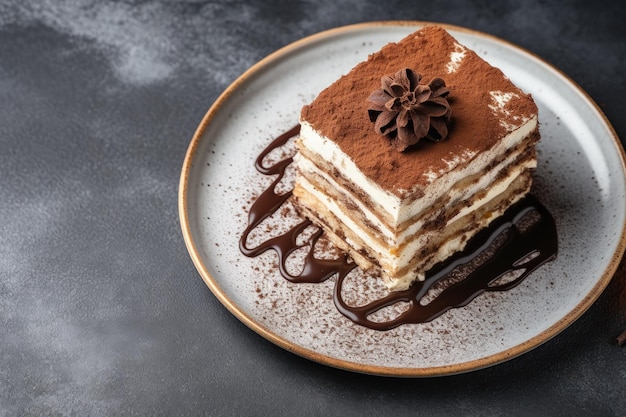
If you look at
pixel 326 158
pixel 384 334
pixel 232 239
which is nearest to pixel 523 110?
pixel 326 158

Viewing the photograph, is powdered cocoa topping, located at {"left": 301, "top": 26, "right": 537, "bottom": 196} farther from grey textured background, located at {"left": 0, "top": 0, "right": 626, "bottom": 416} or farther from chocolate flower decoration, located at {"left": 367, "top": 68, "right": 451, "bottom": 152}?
grey textured background, located at {"left": 0, "top": 0, "right": 626, "bottom": 416}

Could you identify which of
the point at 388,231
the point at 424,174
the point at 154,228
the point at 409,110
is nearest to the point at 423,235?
the point at 388,231

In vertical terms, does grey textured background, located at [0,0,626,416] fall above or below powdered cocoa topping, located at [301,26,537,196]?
below

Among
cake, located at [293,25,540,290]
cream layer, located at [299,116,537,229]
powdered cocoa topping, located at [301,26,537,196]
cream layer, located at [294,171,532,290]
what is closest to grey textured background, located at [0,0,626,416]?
cream layer, located at [294,171,532,290]

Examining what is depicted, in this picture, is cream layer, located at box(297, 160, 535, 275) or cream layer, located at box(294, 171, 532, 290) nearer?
cream layer, located at box(297, 160, 535, 275)

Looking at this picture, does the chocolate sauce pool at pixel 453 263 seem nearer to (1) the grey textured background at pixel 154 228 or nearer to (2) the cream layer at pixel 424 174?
(1) the grey textured background at pixel 154 228

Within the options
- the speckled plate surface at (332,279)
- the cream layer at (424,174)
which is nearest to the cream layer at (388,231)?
the cream layer at (424,174)

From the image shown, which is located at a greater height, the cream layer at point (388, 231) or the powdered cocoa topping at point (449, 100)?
the powdered cocoa topping at point (449, 100)

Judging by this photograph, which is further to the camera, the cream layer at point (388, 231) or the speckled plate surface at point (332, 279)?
the cream layer at point (388, 231)
